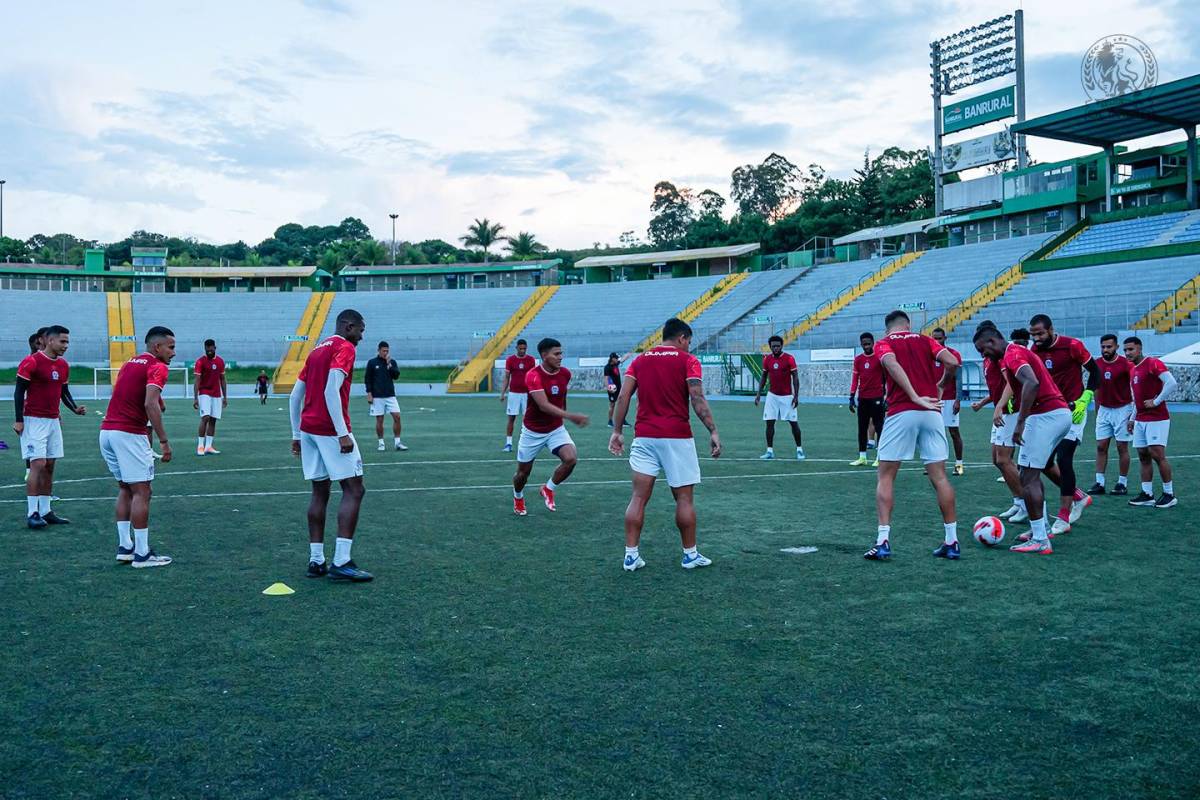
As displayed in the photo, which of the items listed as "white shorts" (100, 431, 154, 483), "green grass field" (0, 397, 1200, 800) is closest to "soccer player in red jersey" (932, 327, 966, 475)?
"green grass field" (0, 397, 1200, 800)

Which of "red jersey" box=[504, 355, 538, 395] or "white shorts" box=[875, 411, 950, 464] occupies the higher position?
"red jersey" box=[504, 355, 538, 395]

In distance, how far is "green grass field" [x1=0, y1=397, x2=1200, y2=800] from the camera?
3.87 m

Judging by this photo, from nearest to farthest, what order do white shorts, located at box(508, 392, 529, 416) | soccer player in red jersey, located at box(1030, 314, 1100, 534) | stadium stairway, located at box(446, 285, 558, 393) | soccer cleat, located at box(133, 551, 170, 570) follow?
soccer cleat, located at box(133, 551, 170, 570), soccer player in red jersey, located at box(1030, 314, 1100, 534), white shorts, located at box(508, 392, 529, 416), stadium stairway, located at box(446, 285, 558, 393)

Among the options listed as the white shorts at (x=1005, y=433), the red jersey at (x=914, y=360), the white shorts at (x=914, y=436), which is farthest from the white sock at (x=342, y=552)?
the white shorts at (x=1005, y=433)

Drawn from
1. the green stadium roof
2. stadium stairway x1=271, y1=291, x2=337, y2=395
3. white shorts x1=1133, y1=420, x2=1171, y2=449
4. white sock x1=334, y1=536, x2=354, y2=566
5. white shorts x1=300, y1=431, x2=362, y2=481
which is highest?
the green stadium roof

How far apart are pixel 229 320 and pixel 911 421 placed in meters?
66.3

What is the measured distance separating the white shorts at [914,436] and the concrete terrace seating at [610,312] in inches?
1854

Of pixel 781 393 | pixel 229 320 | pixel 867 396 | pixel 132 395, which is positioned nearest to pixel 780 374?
pixel 781 393

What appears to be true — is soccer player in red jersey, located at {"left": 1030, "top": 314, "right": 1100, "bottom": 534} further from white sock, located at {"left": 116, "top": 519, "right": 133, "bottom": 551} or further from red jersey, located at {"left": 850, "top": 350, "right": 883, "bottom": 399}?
white sock, located at {"left": 116, "top": 519, "right": 133, "bottom": 551}

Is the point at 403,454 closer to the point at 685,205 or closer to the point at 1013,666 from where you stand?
A: the point at 1013,666

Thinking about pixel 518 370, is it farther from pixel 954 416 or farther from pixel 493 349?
pixel 493 349

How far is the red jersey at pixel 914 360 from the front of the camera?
796cm

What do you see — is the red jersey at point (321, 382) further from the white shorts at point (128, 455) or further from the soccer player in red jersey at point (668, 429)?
the soccer player in red jersey at point (668, 429)
